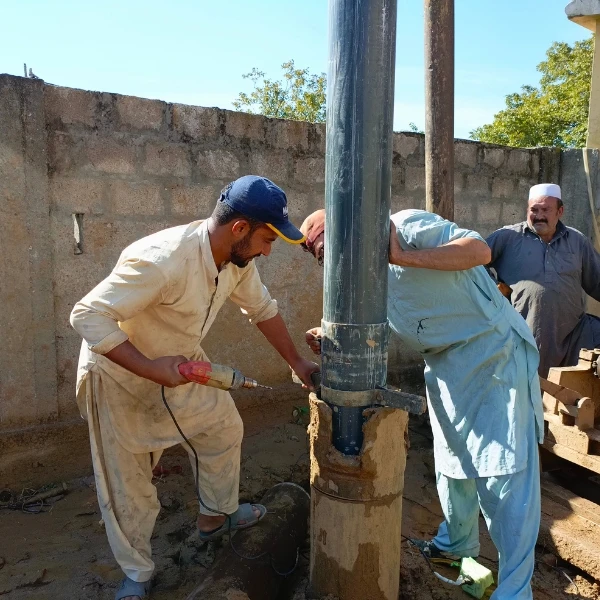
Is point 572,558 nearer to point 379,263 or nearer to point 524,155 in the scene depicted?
point 379,263

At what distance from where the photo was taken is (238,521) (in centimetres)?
290

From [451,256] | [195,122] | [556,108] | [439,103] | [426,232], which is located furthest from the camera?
[556,108]

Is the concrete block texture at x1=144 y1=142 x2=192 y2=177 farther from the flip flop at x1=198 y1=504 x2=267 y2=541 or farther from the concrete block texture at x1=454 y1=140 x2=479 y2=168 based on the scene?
the concrete block texture at x1=454 y1=140 x2=479 y2=168

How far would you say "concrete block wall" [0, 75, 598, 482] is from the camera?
139 inches

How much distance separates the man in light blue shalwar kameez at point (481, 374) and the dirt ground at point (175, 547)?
480 mm

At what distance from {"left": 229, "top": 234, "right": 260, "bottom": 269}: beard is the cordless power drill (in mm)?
471

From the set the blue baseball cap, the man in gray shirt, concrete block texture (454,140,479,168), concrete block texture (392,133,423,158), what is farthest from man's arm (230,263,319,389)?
concrete block texture (454,140,479,168)

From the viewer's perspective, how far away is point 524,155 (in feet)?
19.7

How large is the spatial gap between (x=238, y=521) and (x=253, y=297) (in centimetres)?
110

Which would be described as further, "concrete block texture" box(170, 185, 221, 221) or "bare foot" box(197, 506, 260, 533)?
"concrete block texture" box(170, 185, 221, 221)

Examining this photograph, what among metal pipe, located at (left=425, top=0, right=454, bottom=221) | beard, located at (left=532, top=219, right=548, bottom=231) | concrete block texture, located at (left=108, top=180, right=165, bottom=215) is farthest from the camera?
beard, located at (left=532, top=219, right=548, bottom=231)

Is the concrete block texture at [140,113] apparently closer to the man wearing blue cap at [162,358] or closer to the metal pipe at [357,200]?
the man wearing blue cap at [162,358]

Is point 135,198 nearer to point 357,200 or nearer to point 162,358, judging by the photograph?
point 162,358

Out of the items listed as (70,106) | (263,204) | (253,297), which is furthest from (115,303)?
(70,106)
